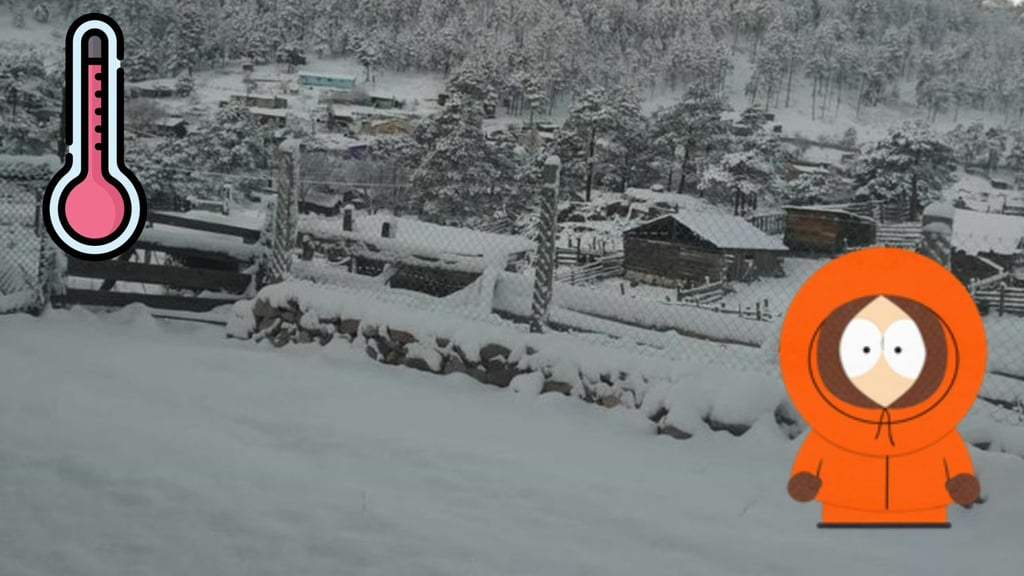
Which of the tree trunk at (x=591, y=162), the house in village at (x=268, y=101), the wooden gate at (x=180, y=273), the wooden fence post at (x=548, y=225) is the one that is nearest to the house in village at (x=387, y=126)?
the house in village at (x=268, y=101)

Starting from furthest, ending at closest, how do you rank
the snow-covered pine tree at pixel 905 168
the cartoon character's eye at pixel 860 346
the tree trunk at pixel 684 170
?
the tree trunk at pixel 684 170 < the snow-covered pine tree at pixel 905 168 < the cartoon character's eye at pixel 860 346

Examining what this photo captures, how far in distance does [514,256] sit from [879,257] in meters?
14.5

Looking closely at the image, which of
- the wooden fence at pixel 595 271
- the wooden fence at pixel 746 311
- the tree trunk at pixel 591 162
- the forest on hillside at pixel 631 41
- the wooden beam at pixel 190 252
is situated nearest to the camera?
the wooden fence at pixel 746 311

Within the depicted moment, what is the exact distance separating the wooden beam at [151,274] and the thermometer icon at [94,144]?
2459 mm

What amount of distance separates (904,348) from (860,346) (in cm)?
19

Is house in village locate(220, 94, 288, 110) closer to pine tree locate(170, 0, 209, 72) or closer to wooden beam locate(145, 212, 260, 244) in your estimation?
pine tree locate(170, 0, 209, 72)

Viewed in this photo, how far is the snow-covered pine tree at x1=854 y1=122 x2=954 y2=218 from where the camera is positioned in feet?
118

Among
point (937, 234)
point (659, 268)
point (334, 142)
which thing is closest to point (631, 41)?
point (334, 142)

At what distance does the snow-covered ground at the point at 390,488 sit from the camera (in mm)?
2801

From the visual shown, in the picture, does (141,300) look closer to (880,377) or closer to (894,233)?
(880,377)

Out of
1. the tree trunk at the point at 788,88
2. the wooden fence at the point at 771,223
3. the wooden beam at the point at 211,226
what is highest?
the tree trunk at the point at 788,88

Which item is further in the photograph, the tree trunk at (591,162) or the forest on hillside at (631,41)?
the forest on hillside at (631,41)

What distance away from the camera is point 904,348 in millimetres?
2588

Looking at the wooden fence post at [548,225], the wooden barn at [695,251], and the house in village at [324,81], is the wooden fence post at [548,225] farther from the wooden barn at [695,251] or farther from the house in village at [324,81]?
the house in village at [324,81]
